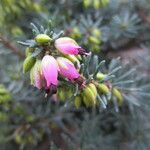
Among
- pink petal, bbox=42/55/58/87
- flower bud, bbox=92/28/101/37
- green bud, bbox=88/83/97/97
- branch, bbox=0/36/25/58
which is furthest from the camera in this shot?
flower bud, bbox=92/28/101/37

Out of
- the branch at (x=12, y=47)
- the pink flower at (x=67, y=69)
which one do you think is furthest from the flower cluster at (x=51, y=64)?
the branch at (x=12, y=47)

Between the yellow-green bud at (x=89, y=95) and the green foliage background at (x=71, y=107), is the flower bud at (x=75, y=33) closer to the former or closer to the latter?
the green foliage background at (x=71, y=107)

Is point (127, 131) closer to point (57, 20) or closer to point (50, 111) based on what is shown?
point (50, 111)

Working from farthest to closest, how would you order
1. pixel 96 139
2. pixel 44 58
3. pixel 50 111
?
1. pixel 50 111
2. pixel 96 139
3. pixel 44 58

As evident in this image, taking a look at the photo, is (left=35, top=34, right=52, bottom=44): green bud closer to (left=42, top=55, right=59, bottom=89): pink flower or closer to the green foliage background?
(left=42, top=55, right=59, bottom=89): pink flower

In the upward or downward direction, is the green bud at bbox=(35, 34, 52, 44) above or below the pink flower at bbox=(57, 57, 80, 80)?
above

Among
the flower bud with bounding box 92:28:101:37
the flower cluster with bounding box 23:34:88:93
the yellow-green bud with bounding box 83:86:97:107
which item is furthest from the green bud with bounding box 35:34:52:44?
the flower bud with bounding box 92:28:101:37

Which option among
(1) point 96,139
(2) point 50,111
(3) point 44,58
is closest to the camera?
(3) point 44,58

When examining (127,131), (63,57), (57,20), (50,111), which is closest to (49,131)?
(50,111)
